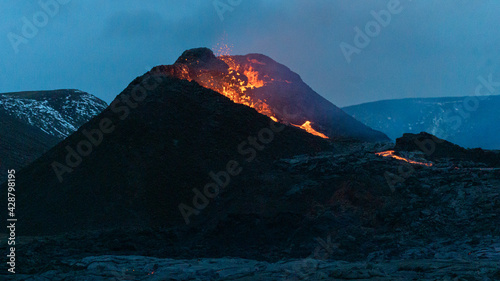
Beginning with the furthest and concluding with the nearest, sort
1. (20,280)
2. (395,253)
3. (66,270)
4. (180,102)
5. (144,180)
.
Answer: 1. (180,102)
2. (144,180)
3. (395,253)
4. (66,270)
5. (20,280)

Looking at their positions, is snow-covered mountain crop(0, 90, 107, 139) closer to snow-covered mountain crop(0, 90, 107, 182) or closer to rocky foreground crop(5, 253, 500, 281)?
snow-covered mountain crop(0, 90, 107, 182)

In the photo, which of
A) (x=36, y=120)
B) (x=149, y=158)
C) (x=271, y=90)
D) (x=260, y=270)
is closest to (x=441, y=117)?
(x=271, y=90)

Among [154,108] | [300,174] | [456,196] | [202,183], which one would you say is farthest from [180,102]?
[456,196]

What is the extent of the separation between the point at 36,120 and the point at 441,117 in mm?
80935

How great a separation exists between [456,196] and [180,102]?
1761cm

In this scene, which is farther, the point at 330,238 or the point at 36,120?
the point at 36,120

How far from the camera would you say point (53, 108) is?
70.8 meters

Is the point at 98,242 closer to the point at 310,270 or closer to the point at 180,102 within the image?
the point at 310,270

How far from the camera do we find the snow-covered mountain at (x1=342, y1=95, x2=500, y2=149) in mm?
77625

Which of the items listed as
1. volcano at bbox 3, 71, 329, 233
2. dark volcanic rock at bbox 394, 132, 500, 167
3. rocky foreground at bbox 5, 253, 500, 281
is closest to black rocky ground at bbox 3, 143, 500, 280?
rocky foreground at bbox 5, 253, 500, 281

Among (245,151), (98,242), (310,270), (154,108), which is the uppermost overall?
(154,108)

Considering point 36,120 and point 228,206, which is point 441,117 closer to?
point 228,206

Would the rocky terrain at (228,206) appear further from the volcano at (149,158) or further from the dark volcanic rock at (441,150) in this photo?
the dark volcanic rock at (441,150)

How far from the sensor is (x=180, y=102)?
26141 millimetres
